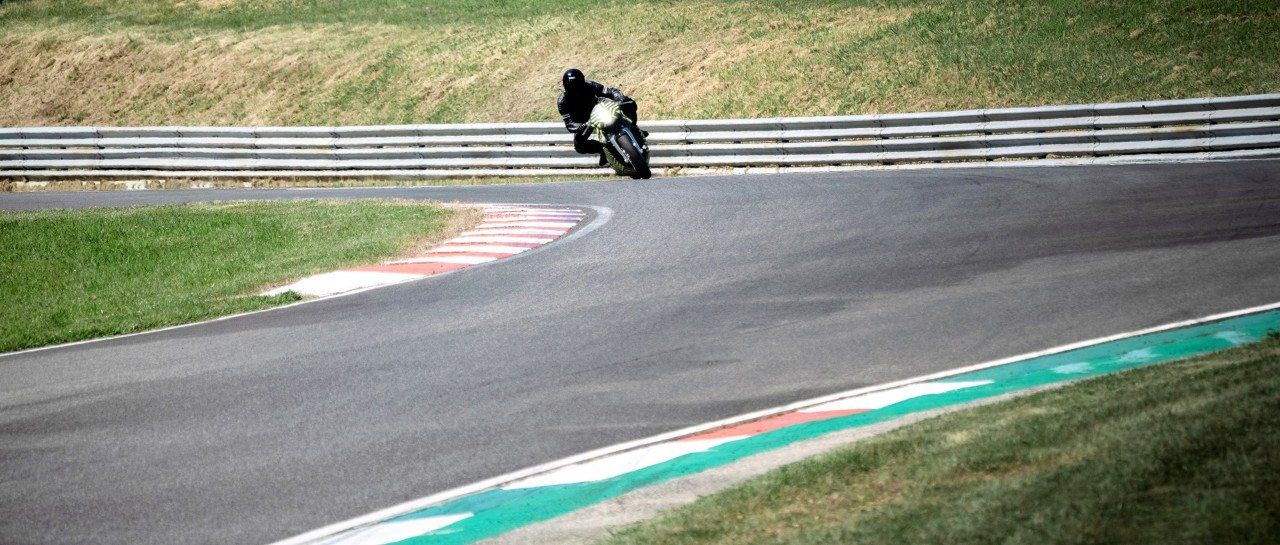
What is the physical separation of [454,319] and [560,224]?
5.48 metres

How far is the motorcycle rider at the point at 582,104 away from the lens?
67.9ft

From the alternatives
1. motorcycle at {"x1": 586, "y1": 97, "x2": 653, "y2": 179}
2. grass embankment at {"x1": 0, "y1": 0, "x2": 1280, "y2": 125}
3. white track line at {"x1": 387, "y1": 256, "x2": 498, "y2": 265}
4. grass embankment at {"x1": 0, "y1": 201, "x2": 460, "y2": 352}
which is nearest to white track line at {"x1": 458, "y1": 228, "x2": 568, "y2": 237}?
grass embankment at {"x1": 0, "y1": 201, "x2": 460, "y2": 352}

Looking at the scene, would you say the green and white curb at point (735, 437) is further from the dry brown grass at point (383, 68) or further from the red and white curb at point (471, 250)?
the dry brown grass at point (383, 68)

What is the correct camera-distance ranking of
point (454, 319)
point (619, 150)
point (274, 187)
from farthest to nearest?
point (274, 187)
point (619, 150)
point (454, 319)

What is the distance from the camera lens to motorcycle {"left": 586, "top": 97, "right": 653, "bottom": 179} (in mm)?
20622

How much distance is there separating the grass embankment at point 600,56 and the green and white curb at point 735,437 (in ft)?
53.8

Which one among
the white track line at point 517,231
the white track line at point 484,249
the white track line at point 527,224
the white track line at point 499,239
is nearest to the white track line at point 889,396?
the white track line at point 484,249

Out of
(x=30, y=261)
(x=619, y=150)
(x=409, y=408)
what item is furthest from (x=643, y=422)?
(x=619, y=150)

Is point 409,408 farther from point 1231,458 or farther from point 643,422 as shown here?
point 1231,458

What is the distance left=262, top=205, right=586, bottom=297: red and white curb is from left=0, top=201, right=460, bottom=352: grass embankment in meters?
0.40

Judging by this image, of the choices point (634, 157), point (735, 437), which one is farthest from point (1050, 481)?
point (634, 157)

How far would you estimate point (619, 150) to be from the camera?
2088cm

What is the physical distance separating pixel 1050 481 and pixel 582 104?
1687 centimetres

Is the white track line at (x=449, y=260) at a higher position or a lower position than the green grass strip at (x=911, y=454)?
lower
